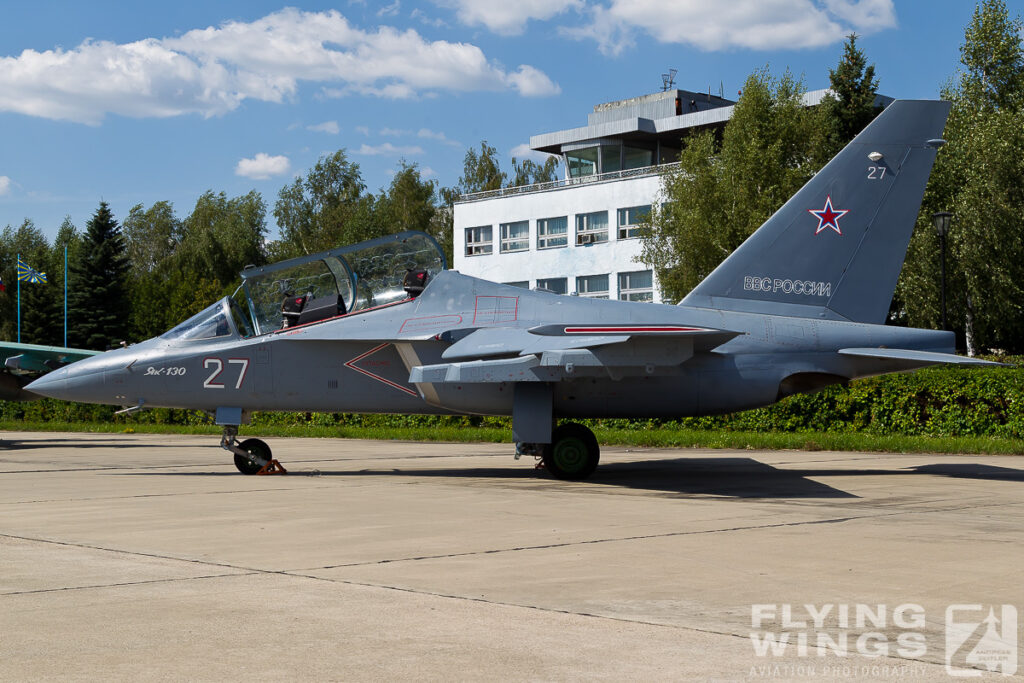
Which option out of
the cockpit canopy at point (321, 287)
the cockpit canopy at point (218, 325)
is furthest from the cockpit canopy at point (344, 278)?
the cockpit canopy at point (218, 325)

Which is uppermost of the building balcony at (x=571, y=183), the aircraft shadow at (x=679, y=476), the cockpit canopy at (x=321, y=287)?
the building balcony at (x=571, y=183)

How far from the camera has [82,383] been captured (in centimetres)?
1505

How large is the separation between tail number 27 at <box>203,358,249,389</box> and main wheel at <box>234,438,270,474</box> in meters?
1.04

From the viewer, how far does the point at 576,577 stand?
6.70 metres

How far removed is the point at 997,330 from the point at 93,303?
52.0m

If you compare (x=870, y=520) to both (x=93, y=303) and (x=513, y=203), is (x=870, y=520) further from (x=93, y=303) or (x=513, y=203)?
(x=93, y=303)

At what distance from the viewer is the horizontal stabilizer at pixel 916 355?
13.4 m

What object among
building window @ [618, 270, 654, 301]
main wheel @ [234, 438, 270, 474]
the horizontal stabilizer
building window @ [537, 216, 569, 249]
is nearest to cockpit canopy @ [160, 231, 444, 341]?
main wheel @ [234, 438, 270, 474]

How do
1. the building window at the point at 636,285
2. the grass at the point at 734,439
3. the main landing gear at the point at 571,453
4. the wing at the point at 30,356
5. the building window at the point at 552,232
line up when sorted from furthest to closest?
the building window at the point at 552,232
the building window at the point at 636,285
the wing at the point at 30,356
the grass at the point at 734,439
the main landing gear at the point at 571,453

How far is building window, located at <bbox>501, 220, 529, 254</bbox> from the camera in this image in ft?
210

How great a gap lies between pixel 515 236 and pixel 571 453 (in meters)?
51.2

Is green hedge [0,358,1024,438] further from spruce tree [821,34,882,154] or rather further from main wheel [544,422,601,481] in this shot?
spruce tree [821,34,882,154]

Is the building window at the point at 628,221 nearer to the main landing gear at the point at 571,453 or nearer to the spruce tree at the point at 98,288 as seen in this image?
the spruce tree at the point at 98,288

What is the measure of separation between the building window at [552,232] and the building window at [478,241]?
13.5 ft
